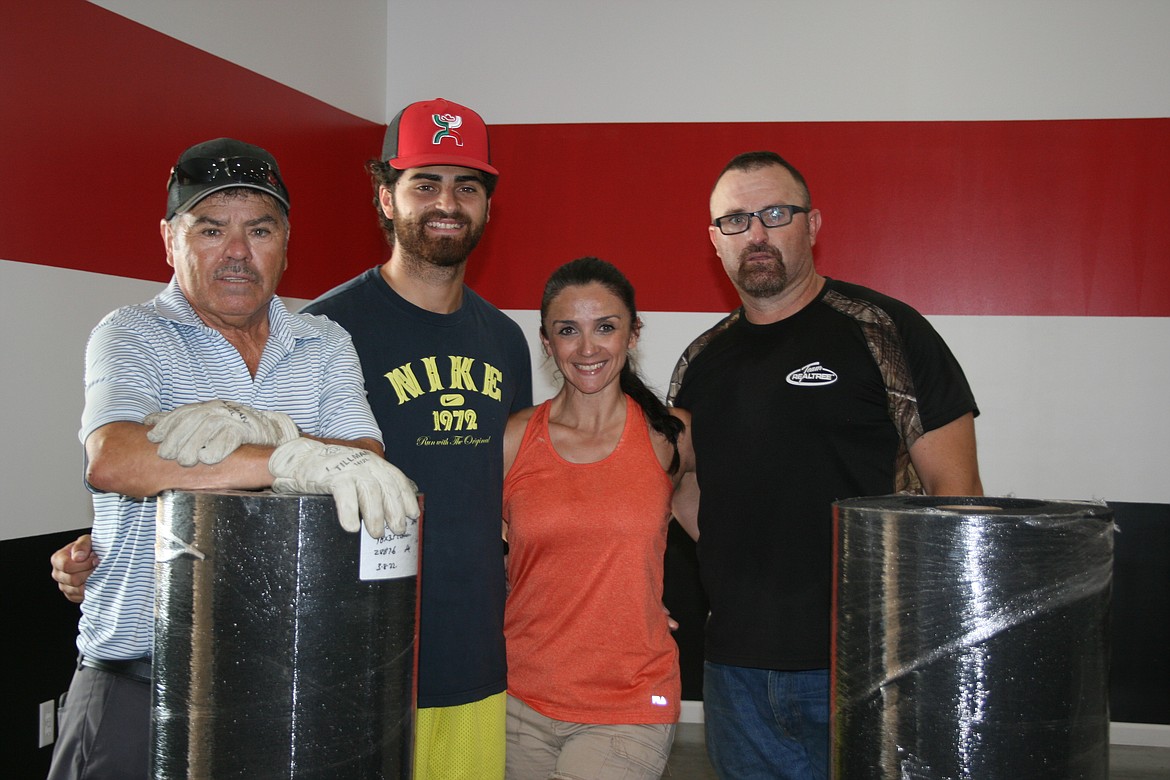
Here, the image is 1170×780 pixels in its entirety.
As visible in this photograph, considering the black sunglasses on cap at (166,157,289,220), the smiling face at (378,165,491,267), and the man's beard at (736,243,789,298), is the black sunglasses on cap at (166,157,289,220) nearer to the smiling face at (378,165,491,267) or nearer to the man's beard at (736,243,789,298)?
the smiling face at (378,165,491,267)

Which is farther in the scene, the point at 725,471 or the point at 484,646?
the point at 725,471

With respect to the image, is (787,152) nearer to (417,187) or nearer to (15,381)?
(417,187)

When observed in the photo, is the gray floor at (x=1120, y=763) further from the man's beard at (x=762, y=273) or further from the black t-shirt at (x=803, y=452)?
the man's beard at (x=762, y=273)

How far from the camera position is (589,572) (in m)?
1.97

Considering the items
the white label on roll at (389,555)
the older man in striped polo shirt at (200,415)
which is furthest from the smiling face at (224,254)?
the white label on roll at (389,555)

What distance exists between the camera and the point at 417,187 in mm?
2143

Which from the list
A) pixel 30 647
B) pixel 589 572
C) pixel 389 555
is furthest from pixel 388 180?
pixel 30 647

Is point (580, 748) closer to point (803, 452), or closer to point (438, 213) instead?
point (803, 452)

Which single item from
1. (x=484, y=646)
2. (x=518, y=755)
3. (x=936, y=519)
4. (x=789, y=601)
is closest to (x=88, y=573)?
(x=484, y=646)

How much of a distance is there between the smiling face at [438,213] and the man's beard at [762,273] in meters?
0.61

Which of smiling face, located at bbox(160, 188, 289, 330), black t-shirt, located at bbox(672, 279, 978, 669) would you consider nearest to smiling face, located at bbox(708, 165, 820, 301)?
black t-shirt, located at bbox(672, 279, 978, 669)

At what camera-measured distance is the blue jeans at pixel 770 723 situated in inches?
80.1

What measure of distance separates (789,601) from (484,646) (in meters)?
0.65

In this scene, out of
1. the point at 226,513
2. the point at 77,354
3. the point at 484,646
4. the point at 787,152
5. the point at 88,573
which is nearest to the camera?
the point at 226,513
